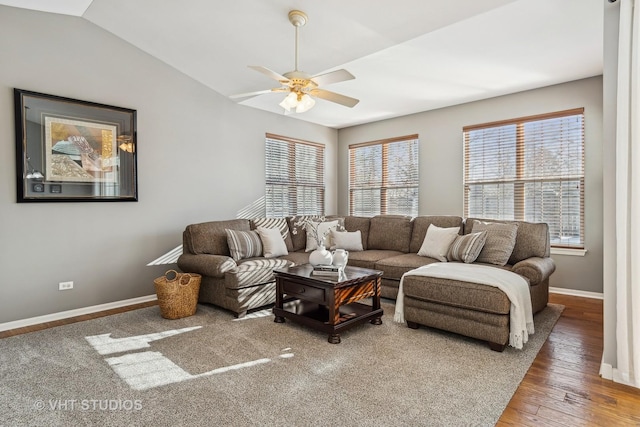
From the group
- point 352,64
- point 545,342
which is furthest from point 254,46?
point 545,342

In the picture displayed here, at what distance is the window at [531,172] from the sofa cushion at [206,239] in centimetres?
356

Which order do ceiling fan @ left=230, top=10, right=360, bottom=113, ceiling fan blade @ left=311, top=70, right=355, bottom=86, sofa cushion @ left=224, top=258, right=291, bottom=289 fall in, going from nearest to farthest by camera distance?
ceiling fan blade @ left=311, top=70, right=355, bottom=86 < ceiling fan @ left=230, top=10, right=360, bottom=113 < sofa cushion @ left=224, top=258, right=291, bottom=289

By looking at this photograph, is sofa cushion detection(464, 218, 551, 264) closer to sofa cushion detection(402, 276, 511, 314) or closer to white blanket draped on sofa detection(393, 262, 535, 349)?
white blanket draped on sofa detection(393, 262, 535, 349)

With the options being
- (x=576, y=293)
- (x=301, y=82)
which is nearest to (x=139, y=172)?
(x=301, y=82)

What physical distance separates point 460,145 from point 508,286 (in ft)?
9.82

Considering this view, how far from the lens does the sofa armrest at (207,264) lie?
11.7 feet

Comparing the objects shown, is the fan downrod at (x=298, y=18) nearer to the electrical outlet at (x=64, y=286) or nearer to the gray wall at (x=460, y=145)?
the gray wall at (x=460, y=145)

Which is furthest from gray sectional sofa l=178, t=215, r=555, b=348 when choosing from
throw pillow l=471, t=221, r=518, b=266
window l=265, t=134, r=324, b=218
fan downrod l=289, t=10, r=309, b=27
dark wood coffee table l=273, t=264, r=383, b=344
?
fan downrod l=289, t=10, r=309, b=27

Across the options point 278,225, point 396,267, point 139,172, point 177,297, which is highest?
point 139,172

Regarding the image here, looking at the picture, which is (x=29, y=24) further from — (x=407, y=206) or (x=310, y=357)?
(x=407, y=206)

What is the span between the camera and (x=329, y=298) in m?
2.91

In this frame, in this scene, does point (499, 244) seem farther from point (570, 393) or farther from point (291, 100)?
point (291, 100)

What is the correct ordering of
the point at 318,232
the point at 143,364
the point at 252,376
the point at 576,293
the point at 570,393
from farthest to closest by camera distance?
the point at 318,232 < the point at 576,293 < the point at 143,364 < the point at 252,376 < the point at 570,393

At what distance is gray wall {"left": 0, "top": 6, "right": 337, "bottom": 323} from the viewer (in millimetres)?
3256
